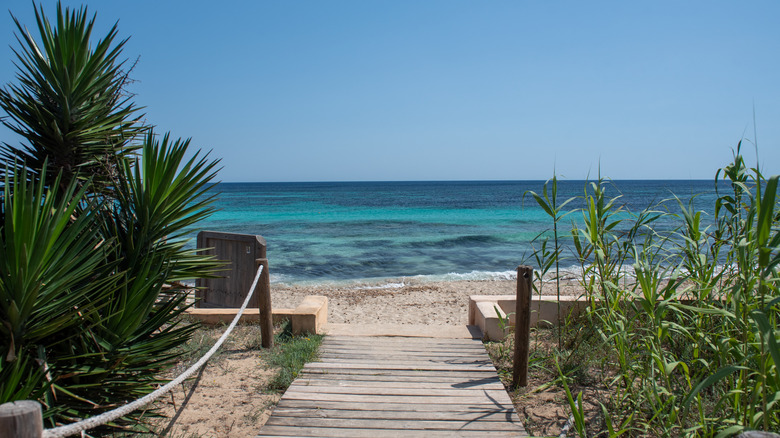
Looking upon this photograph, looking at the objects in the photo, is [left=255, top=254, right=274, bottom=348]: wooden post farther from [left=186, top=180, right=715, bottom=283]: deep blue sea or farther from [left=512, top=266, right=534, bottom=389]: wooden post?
[left=186, top=180, right=715, bottom=283]: deep blue sea

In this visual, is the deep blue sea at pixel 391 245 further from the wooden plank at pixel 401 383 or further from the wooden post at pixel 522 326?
the wooden plank at pixel 401 383

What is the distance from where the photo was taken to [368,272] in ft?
46.7

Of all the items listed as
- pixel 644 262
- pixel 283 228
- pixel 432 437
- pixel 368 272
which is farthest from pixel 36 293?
pixel 283 228

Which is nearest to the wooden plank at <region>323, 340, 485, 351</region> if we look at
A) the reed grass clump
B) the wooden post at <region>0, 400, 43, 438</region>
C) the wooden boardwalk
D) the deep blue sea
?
the wooden boardwalk

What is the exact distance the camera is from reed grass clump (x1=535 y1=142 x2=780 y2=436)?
2182 mm

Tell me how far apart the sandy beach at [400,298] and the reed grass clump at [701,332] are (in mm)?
3687

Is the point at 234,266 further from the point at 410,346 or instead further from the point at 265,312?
the point at 410,346

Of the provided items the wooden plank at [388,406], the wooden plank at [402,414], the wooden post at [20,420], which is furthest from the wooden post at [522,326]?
the wooden post at [20,420]

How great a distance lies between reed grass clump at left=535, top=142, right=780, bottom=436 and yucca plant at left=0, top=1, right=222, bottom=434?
99.1 inches

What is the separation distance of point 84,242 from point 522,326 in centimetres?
325

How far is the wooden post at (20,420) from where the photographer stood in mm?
1410

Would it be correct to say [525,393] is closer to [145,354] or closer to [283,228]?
[145,354]

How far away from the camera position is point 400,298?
10328 millimetres

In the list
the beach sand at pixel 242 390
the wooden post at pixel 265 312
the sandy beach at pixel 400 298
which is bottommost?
the sandy beach at pixel 400 298
